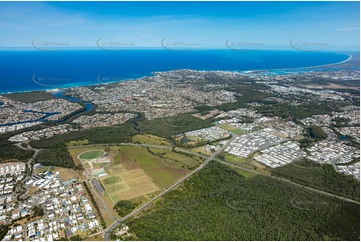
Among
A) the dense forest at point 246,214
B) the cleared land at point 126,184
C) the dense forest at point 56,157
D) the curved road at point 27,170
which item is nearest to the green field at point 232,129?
the dense forest at point 246,214

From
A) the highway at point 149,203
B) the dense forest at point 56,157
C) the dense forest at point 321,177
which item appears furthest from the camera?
the dense forest at point 56,157

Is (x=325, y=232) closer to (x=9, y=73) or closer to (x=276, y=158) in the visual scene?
(x=276, y=158)

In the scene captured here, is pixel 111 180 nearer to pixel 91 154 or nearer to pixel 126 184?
pixel 126 184

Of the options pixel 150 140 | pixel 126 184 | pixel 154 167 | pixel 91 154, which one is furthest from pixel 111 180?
pixel 150 140

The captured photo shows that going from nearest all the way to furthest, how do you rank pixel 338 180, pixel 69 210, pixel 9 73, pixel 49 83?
pixel 69 210, pixel 338 180, pixel 49 83, pixel 9 73

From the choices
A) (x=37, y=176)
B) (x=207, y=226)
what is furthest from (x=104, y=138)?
(x=207, y=226)

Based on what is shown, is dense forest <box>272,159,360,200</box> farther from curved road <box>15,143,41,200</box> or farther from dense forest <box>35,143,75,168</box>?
curved road <box>15,143,41,200</box>

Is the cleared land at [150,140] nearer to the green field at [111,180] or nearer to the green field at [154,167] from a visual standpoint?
the green field at [154,167]
